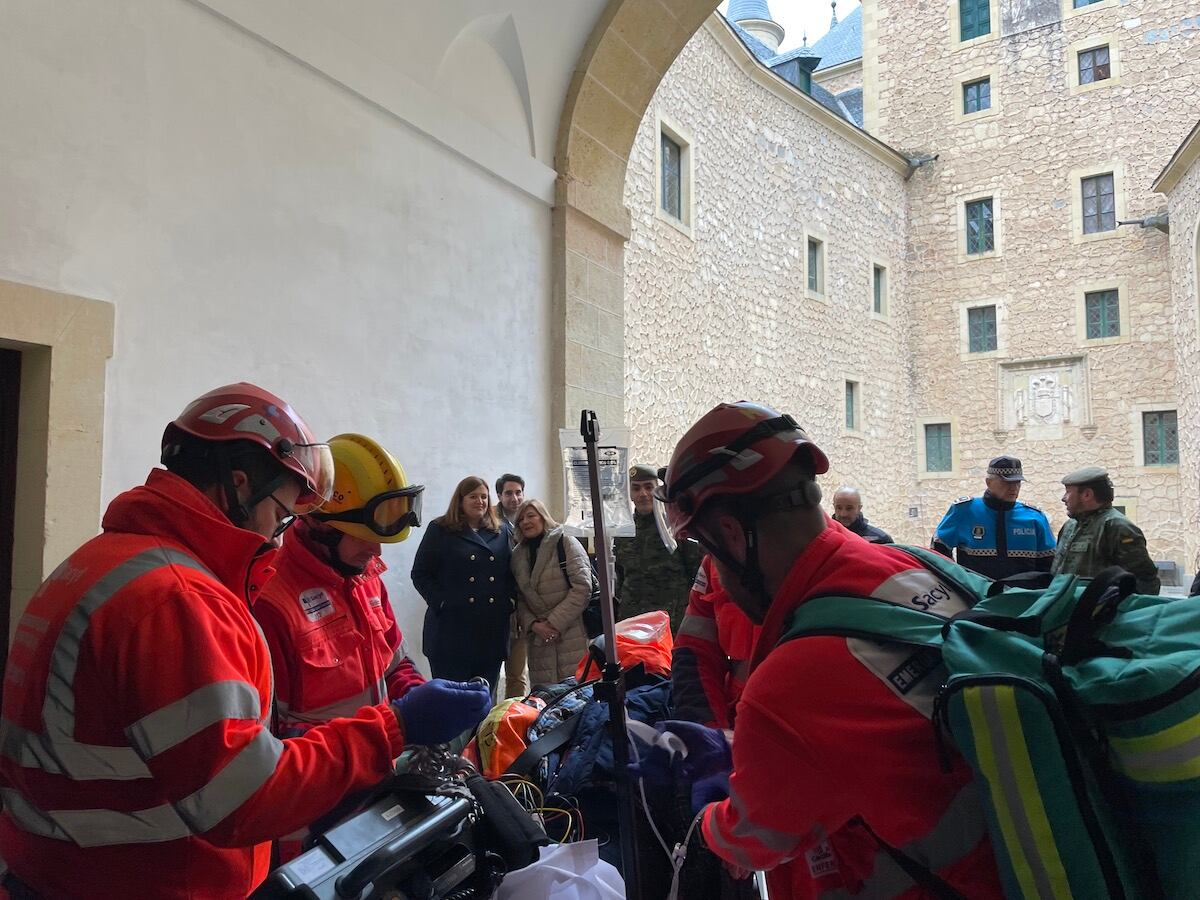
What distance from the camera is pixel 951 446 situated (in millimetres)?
23438

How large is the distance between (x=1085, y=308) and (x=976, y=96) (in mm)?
6442

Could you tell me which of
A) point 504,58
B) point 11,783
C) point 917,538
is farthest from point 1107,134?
point 11,783

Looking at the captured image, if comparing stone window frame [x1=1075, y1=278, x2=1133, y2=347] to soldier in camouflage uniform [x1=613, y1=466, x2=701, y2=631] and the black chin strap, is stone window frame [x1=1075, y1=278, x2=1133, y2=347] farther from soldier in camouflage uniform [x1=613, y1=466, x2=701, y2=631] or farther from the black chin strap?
the black chin strap

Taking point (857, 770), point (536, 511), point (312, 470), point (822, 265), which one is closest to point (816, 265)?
point (822, 265)

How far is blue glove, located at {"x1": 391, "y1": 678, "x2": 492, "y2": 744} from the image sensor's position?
65.4 inches

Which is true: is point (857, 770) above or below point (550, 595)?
above

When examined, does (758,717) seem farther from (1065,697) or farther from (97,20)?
(97,20)

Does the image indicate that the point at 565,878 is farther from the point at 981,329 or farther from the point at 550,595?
the point at 981,329

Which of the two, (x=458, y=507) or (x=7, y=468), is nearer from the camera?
(x=7, y=468)

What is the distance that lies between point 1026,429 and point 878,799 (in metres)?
23.9

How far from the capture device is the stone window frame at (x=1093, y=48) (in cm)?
2142

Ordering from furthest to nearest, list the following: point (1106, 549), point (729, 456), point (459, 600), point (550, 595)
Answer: point (1106, 549), point (550, 595), point (459, 600), point (729, 456)

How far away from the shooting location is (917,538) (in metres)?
23.4

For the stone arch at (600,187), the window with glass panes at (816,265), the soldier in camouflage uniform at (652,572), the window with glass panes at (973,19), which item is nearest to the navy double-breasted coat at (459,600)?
the soldier in camouflage uniform at (652,572)
